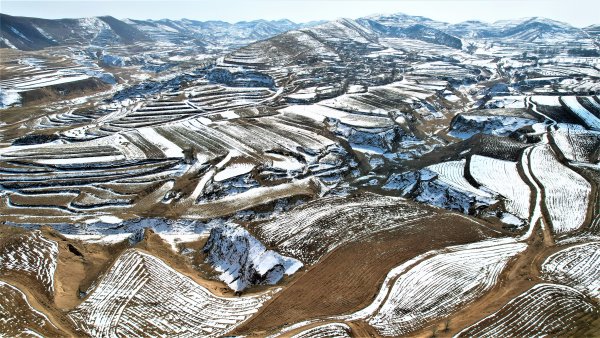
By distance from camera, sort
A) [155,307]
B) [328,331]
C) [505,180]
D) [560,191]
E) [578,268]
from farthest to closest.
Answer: [505,180] < [560,191] < [578,268] < [155,307] < [328,331]

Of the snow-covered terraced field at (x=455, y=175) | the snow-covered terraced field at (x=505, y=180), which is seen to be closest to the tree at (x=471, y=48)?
the snow-covered terraced field at (x=505, y=180)

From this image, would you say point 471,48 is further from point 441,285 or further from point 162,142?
point 441,285

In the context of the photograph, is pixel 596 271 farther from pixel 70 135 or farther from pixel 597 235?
pixel 70 135

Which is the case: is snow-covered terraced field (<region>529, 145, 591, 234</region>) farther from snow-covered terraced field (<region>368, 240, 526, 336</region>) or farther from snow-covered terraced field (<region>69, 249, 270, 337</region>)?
snow-covered terraced field (<region>69, 249, 270, 337</region>)

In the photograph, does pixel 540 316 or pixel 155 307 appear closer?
pixel 540 316

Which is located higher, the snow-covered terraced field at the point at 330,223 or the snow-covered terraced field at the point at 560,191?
the snow-covered terraced field at the point at 560,191

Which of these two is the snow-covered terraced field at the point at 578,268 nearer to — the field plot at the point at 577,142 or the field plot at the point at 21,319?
the field plot at the point at 577,142

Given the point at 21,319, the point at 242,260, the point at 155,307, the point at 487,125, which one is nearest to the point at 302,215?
the point at 242,260

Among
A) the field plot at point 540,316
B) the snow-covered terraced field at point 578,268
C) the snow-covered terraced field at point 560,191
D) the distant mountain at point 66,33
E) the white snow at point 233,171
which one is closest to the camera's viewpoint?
the field plot at point 540,316
